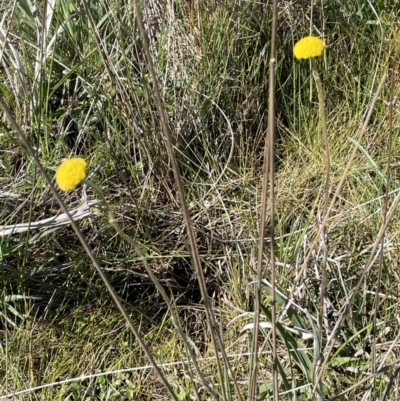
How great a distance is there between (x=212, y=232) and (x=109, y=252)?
0.22 metres

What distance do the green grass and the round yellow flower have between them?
41 centimetres

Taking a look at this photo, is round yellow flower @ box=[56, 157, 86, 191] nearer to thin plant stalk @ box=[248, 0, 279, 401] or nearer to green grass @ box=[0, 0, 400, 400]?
thin plant stalk @ box=[248, 0, 279, 401]

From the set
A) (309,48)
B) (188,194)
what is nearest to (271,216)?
(309,48)

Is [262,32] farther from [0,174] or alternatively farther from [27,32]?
[0,174]

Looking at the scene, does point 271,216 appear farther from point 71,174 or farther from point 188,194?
point 188,194

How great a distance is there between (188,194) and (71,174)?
813 mm

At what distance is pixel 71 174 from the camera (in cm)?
56

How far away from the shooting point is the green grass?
3.48 feet

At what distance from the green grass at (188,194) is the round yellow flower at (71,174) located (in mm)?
412

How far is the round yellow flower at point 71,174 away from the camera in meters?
0.55

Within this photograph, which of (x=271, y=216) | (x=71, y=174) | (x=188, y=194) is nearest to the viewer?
(x=71, y=174)

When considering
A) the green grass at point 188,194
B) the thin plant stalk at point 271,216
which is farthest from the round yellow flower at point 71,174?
the green grass at point 188,194

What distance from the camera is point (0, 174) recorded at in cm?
133

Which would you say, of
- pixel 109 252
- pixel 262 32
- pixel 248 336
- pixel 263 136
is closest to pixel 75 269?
pixel 109 252
